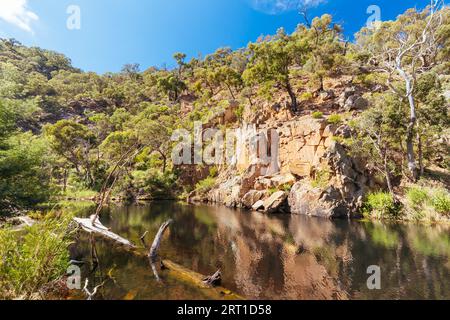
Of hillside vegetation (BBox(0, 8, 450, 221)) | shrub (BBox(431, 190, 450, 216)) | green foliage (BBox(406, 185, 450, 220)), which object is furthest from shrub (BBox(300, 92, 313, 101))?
shrub (BBox(431, 190, 450, 216))

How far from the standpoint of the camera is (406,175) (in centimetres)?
2202

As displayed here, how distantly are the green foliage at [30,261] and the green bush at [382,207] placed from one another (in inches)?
839

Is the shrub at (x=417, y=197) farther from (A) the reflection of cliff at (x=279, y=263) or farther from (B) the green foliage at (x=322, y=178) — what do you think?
(A) the reflection of cliff at (x=279, y=263)

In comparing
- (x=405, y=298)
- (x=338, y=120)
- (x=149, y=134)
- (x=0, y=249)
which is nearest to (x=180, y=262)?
(x=0, y=249)

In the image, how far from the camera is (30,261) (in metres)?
6.79

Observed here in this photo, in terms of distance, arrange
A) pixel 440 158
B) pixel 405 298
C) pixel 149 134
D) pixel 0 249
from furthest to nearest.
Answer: pixel 149 134 < pixel 440 158 < pixel 405 298 < pixel 0 249

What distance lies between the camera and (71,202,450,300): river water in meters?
7.91

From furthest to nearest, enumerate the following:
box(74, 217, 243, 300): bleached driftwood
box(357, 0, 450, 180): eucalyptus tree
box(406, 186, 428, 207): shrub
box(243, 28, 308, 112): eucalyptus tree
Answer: box(243, 28, 308, 112): eucalyptus tree → box(357, 0, 450, 180): eucalyptus tree → box(406, 186, 428, 207): shrub → box(74, 217, 243, 300): bleached driftwood

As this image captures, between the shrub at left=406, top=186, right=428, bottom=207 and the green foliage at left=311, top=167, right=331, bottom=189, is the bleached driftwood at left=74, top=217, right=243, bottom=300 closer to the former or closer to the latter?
the green foliage at left=311, top=167, right=331, bottom=189

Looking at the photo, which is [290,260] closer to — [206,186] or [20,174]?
[20,174]

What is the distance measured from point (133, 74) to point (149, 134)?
68257 millimetres

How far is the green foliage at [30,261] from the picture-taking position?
251 inches

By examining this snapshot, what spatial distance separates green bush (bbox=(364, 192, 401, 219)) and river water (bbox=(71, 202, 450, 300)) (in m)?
2.59
